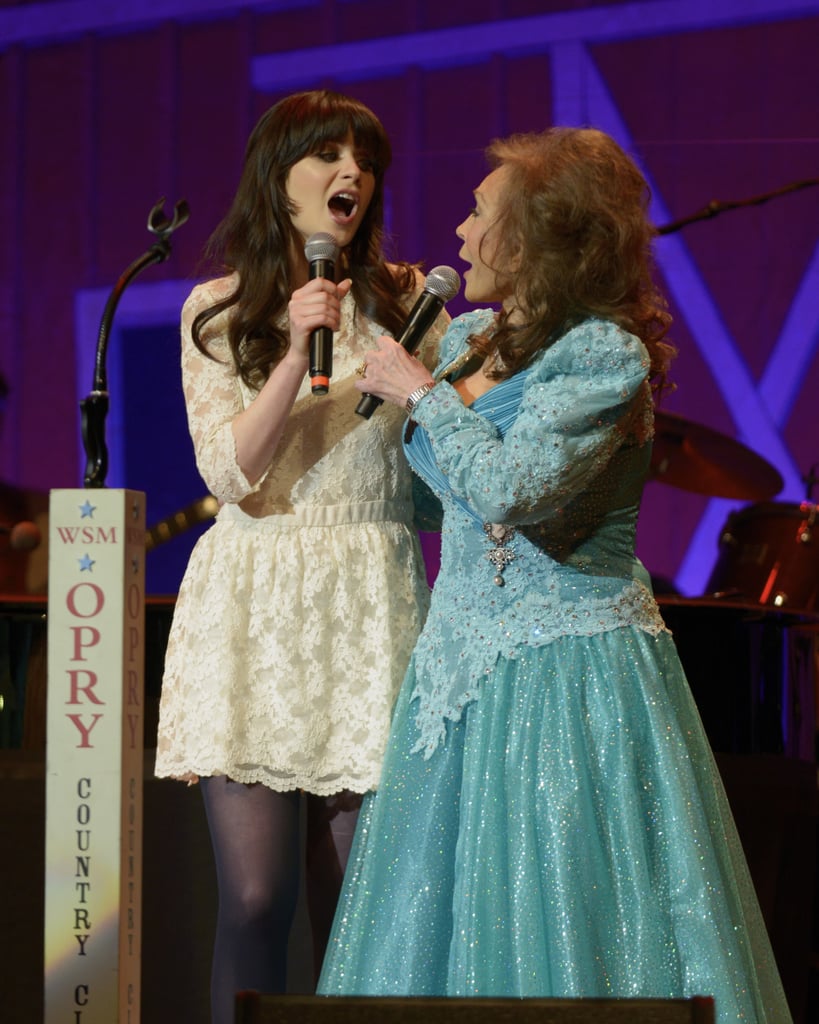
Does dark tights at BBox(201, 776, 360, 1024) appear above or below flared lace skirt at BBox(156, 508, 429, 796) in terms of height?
below

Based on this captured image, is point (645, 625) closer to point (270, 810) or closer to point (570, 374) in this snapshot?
point (570, 374)

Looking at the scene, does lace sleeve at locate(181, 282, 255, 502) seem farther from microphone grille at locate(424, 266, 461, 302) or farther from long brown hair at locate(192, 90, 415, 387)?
microphone grille at locate(424, 266, 461, 302)

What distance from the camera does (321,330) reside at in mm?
1839

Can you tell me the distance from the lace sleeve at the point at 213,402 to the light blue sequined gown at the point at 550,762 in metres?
0.26

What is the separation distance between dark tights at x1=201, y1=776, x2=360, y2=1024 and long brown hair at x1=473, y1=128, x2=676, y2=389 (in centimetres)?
67

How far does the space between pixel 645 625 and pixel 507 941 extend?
1.44 feet

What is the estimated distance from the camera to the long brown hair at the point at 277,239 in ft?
6.67

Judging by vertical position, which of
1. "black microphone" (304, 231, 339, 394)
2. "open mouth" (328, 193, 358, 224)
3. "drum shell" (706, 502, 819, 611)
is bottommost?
"drum shell" (706, 502, 819, 611)

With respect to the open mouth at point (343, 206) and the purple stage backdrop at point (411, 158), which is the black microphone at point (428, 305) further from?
the purple stage backdrop at point (411, 158)

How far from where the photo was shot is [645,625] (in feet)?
6.01

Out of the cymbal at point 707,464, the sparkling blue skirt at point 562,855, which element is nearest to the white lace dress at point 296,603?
the sparkling blue skirt at point 562,855

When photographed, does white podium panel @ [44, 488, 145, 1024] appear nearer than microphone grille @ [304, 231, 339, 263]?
Yes

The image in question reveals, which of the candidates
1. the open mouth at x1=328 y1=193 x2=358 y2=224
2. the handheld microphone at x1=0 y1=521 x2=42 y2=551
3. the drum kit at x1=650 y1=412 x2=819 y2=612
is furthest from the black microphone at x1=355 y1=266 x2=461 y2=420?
the handheld microphone at x1=0 y1=521 x2=42 y2=551

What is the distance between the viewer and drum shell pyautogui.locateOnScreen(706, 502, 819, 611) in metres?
4.11
